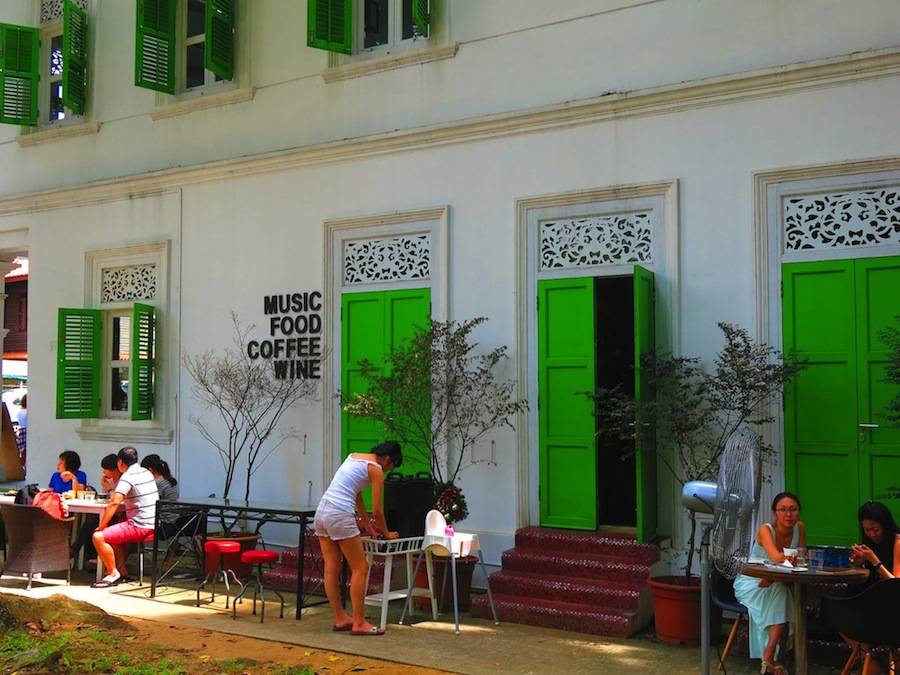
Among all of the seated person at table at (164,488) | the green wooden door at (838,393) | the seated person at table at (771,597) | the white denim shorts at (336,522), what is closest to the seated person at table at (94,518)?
the seated person at table at (164,488)

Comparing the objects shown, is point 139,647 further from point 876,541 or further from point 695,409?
point 876,541

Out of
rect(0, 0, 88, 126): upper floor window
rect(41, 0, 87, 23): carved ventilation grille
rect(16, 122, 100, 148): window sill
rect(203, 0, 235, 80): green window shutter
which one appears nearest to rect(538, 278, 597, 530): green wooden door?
rect(203, 0, 235, 80): green window shutter

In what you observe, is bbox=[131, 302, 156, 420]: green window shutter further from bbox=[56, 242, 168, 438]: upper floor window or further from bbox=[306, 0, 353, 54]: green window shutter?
bbox=[306, 0, 353, 54]: green window shutter

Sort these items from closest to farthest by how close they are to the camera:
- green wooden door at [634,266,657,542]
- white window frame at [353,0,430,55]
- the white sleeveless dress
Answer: the white sleeveless dress < green wooden door at [634,266,657,542] < white window frame at [353,0,430,55]

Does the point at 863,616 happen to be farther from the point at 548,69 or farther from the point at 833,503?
the point at 548,69

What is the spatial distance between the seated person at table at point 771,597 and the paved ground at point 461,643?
265mm

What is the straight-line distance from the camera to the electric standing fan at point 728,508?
17.0ft

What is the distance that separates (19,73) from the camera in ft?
40.8

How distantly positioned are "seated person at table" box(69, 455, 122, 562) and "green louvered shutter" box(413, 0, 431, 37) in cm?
511

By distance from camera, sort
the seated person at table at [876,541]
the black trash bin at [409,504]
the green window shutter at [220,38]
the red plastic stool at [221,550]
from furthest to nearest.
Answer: the green window shutter at [220,38]
the red plastic stool at [221,550]
the black trash bin at [409,504]
the seated person at table at [876,541]

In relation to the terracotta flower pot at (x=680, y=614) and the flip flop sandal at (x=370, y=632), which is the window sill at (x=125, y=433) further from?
the terracotta flower pot at (x=680, y=614)

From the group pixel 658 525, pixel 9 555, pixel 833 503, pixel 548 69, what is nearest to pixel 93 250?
pixel 9 555

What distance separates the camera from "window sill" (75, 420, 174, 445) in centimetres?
1113

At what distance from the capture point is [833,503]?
24.0ft
